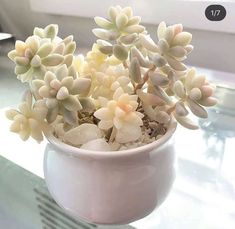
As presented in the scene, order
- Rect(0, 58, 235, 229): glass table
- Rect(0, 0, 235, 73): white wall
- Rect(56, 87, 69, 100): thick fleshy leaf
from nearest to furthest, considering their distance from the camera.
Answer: Rect(56, 87, 69, 100): thick fleshy leaf < Rect(0, 58, 235, 229): glass table < Rect(0, 0, 235, 73): white wall

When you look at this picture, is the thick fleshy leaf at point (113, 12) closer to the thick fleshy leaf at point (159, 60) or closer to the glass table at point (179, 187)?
the thick fleshy leaf at point (159, 60)

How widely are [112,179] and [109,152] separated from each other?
28 millimetres

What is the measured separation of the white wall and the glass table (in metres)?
0.06

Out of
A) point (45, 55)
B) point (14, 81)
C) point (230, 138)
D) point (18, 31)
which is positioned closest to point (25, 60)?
point (45, 55)

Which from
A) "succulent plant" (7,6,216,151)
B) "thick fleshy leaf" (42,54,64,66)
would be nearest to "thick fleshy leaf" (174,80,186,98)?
"succulent plant" (7,6,216,151)

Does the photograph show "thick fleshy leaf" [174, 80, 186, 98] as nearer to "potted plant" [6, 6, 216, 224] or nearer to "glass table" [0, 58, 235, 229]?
"potted plant" [6, 6, 216, 224]

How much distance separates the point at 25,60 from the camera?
Answer: 348mm

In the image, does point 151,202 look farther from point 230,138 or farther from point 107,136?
point 230,138

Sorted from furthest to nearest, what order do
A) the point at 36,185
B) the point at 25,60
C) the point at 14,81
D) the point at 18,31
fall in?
the point at 18,31 → the point at 14,81 → the point at 36,185 → the point at 25,60

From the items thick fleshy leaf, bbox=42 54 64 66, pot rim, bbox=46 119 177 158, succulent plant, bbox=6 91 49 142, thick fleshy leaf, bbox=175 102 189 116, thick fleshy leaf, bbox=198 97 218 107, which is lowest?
pot rim, bbox=46 119 177 158

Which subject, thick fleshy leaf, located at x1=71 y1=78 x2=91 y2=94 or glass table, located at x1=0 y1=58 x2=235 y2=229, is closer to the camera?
thick fleshy leaf, located at x1=71 y1=78 x2=91 y2=94

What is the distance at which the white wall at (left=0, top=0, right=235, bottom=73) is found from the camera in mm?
724

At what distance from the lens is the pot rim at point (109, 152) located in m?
0.35

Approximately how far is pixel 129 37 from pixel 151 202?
0.16m
